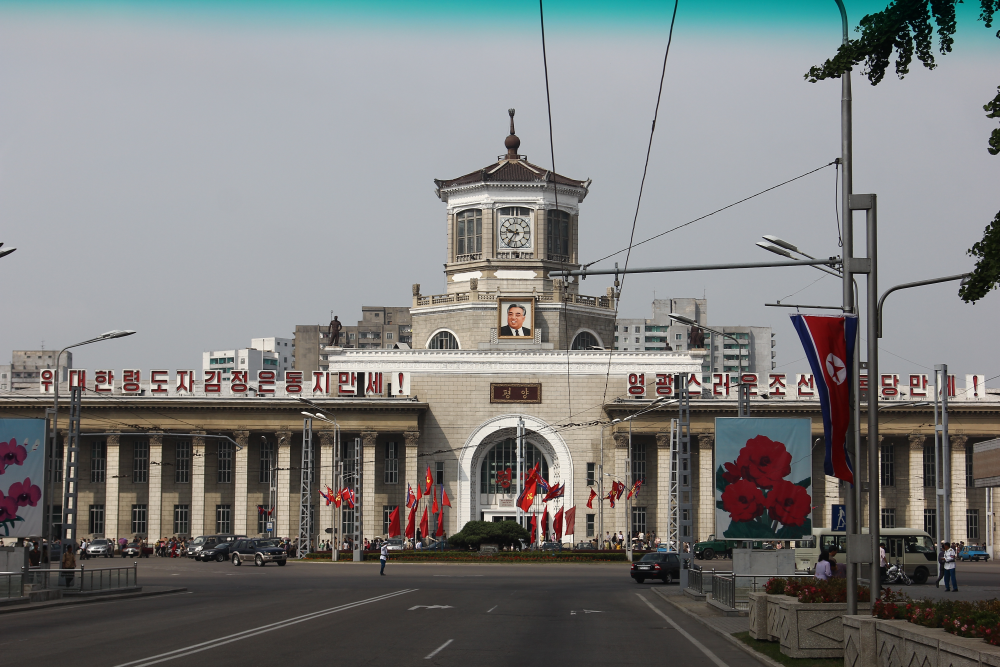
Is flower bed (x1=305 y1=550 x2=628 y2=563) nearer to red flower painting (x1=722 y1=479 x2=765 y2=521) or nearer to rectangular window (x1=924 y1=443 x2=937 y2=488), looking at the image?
rectangular window (x1=924 y1=443 x2=937 y2=488)

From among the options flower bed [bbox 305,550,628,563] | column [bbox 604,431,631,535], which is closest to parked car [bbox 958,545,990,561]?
column [bbox 604,431,631,535]

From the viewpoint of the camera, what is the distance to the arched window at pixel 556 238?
95.1 meters

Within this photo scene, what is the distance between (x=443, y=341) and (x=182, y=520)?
78.7 feet

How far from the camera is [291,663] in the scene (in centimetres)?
2105

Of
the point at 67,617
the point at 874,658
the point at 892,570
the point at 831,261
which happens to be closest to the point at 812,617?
the point at 874,658

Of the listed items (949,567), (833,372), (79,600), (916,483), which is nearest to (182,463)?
(916,483)

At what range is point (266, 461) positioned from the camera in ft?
311

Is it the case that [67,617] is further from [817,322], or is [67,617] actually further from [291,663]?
[817,322]

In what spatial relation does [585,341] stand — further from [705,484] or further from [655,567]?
[655,567]

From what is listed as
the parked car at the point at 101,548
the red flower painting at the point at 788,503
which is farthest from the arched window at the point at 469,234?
the red flower painting at the point at 788,503

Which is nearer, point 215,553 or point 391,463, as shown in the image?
point 215,553

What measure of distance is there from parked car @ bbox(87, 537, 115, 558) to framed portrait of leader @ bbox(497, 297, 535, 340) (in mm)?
31789

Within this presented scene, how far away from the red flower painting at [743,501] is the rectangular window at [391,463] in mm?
60387

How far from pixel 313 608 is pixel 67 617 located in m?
Answer: 6.62
